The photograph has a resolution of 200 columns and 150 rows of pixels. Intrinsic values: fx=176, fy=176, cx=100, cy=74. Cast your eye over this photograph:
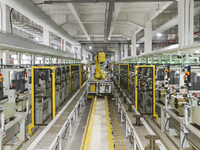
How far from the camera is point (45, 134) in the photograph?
14.5ft

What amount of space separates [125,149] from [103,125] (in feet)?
5.80

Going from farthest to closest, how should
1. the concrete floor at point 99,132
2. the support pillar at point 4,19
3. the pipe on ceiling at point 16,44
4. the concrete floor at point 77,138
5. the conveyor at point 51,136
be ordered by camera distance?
the support pillar at point 4,19 < the concrete floor at point 77,138 < the concrete floor at point 99,132 < the pipe on ceiling at point 16,44 < the conveyor at point 51,136

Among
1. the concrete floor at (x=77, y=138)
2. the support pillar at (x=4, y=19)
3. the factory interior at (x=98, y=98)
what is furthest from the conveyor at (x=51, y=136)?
the support pillar at (x=4, y=19)

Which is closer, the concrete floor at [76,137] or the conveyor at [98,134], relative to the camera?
the conveyor at [98,134]

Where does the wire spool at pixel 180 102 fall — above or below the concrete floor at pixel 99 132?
above

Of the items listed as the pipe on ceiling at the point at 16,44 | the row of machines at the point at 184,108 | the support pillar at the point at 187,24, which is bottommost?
the row of machines at the point at 184,108

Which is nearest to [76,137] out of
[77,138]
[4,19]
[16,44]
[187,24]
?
[77,138]

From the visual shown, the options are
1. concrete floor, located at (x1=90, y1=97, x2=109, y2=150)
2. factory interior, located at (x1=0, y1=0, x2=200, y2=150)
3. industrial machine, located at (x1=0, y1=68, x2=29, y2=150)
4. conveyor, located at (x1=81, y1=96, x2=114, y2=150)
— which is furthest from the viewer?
concrete floor, located at (x1=90, y1=97, x2=109, y2=150)

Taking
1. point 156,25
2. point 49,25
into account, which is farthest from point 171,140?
point 156,25

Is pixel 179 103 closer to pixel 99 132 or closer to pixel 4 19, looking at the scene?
pixel 99 132

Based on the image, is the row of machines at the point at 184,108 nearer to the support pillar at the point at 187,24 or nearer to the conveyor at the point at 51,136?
the support pillar at the point at 187,24

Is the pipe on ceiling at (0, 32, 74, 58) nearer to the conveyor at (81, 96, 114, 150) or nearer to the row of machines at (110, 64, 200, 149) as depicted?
the conveyor at (81, 96, 114, 150)

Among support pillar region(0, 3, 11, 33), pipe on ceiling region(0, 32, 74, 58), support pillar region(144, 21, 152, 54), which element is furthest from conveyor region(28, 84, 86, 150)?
support pillar region(144, 21, 152, 54)

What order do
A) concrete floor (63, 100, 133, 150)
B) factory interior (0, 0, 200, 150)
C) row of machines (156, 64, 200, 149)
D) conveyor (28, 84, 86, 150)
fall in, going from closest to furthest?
row of machines (156, 64, 200, 149) < conveyor (28, 84, 86, 150) < factory interior (0, 0, 200, 150) < concrete floor (63, 100, 133, 150)
